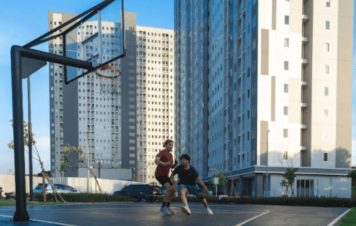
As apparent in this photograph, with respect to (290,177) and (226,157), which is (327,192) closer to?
(290,177)

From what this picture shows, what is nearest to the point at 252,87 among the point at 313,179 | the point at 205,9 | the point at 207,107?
the point at 313,179

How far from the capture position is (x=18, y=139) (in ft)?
31.5

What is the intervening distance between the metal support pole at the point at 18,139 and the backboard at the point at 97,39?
Result: 7.59 feet

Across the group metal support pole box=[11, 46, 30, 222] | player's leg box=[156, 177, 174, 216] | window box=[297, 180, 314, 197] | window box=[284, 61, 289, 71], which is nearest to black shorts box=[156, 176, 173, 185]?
player's leg box=[156, 177, 174, 216]

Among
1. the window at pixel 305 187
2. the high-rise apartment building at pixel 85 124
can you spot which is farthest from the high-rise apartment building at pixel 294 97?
the high-rise apartment building at pixel 85 124

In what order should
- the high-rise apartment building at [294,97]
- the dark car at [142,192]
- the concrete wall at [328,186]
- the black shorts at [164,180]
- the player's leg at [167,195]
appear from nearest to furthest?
the player's leg at [167,195] < the black shorts at [164,180] < the dark car at [142,192] < the high-rise apartment building at [294,97] < the concrete wall at [328,186]

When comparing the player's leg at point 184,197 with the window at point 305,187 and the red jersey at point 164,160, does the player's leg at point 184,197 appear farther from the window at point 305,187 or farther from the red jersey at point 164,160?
the window at point 305,187

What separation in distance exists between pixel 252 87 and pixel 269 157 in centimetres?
900

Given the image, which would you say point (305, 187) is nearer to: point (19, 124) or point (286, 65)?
point (286, 65)

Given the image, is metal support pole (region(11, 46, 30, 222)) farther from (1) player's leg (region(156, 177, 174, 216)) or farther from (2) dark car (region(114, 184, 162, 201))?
(2) dark car (region(114, 184, 162, 201))

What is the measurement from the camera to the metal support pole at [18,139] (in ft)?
30.9

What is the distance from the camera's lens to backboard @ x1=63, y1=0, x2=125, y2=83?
1183 cm

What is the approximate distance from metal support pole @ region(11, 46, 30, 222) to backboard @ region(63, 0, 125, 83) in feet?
7.59

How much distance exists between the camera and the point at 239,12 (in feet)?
220
